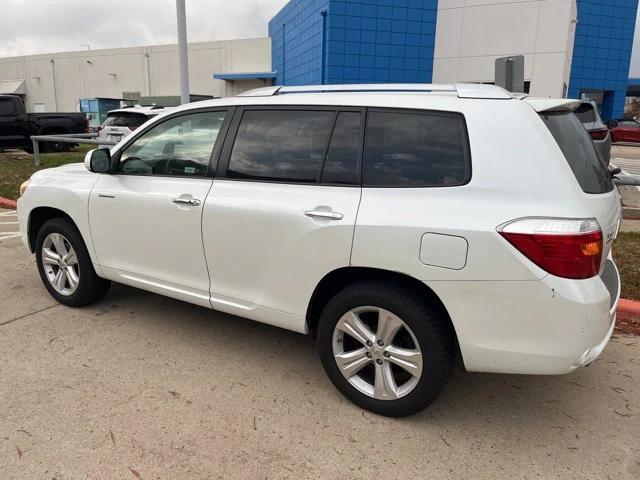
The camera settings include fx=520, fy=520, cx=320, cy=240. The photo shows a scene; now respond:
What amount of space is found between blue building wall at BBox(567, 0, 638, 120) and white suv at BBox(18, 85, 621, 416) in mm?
31247

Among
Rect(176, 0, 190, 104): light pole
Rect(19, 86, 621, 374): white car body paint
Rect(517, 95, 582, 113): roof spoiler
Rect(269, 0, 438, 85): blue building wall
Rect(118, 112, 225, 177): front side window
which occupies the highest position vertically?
Rect(269, 0, 438, 85): blue building wall

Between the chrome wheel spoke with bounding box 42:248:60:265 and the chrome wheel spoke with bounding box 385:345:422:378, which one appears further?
the chrome wheel spoke with bounding box 42:248:60:265

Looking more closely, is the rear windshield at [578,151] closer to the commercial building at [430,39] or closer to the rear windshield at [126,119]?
the rear windshield at [126,119]

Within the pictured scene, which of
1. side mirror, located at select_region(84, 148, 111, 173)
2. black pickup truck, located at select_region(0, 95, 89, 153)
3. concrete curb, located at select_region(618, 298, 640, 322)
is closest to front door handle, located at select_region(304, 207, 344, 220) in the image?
side mirror, located at select_region(84, 148, 111, 173)

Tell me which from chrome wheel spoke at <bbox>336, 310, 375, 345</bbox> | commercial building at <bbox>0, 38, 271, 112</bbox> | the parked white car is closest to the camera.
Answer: chrome wheel spoke at <bbox>336, 310, 375, 345</bbox>

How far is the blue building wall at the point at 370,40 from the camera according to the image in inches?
780

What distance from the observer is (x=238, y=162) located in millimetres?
3348

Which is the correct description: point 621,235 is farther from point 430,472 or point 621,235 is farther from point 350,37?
point 350,37

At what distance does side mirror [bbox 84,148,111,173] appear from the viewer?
3.85 m

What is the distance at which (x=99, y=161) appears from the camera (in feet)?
12.6

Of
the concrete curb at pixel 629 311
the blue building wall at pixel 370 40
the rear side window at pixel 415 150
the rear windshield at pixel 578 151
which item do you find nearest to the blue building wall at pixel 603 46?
the blue building wall at pixel 370 40

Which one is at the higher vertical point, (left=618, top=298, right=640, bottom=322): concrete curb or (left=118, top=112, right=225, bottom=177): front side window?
(left=118, top=112, right=225, bottom=177): front side window

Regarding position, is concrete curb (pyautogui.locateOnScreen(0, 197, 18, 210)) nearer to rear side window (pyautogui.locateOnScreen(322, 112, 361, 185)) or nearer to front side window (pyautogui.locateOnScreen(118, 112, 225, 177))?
front side window (pyautogui.locateOnScreen(118, 112, 225, 177))

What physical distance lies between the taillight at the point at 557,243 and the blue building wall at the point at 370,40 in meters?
18.6
